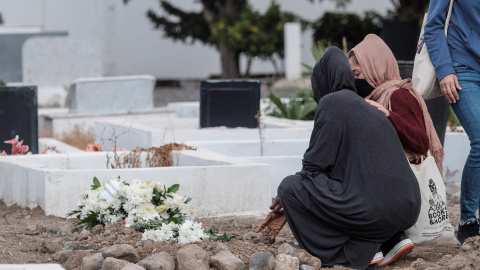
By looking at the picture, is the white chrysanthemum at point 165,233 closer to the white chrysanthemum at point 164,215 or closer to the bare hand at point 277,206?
the white chrysanthemum at point 164,215

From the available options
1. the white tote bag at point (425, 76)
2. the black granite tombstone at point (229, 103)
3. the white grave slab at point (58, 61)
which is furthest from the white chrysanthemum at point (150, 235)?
the white grave slab at point (58, 61)

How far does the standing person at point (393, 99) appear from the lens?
4363 millimetres

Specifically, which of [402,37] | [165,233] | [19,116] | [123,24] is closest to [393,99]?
[165,233]

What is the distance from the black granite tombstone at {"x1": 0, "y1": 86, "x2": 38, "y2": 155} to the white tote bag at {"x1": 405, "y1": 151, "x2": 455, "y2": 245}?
3803 millimetres

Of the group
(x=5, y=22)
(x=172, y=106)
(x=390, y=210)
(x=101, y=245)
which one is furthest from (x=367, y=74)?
(x=5, y=22)

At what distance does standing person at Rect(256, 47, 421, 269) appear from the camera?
13.7 ft

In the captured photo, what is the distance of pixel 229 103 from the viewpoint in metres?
8.78

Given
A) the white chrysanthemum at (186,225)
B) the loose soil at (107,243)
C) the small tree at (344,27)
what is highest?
the small tree at (344,27)

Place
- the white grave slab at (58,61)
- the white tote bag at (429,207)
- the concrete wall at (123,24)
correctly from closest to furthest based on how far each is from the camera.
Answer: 1. the white tote bag at (429,207)
2. the white grave slab at (58,61)
3. the concrete wall at (123,24)

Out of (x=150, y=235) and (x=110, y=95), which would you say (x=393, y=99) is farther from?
(x=110, y=95)

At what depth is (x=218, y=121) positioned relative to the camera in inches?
348

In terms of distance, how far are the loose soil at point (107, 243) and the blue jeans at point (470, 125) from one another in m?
0.26

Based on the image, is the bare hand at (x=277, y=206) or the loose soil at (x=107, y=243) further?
the bare hand at (x=277, y=206)

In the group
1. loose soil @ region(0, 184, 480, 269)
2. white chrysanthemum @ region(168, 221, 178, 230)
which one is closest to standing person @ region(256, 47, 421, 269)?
loose soil @ region(0, 184, 480, 269)
